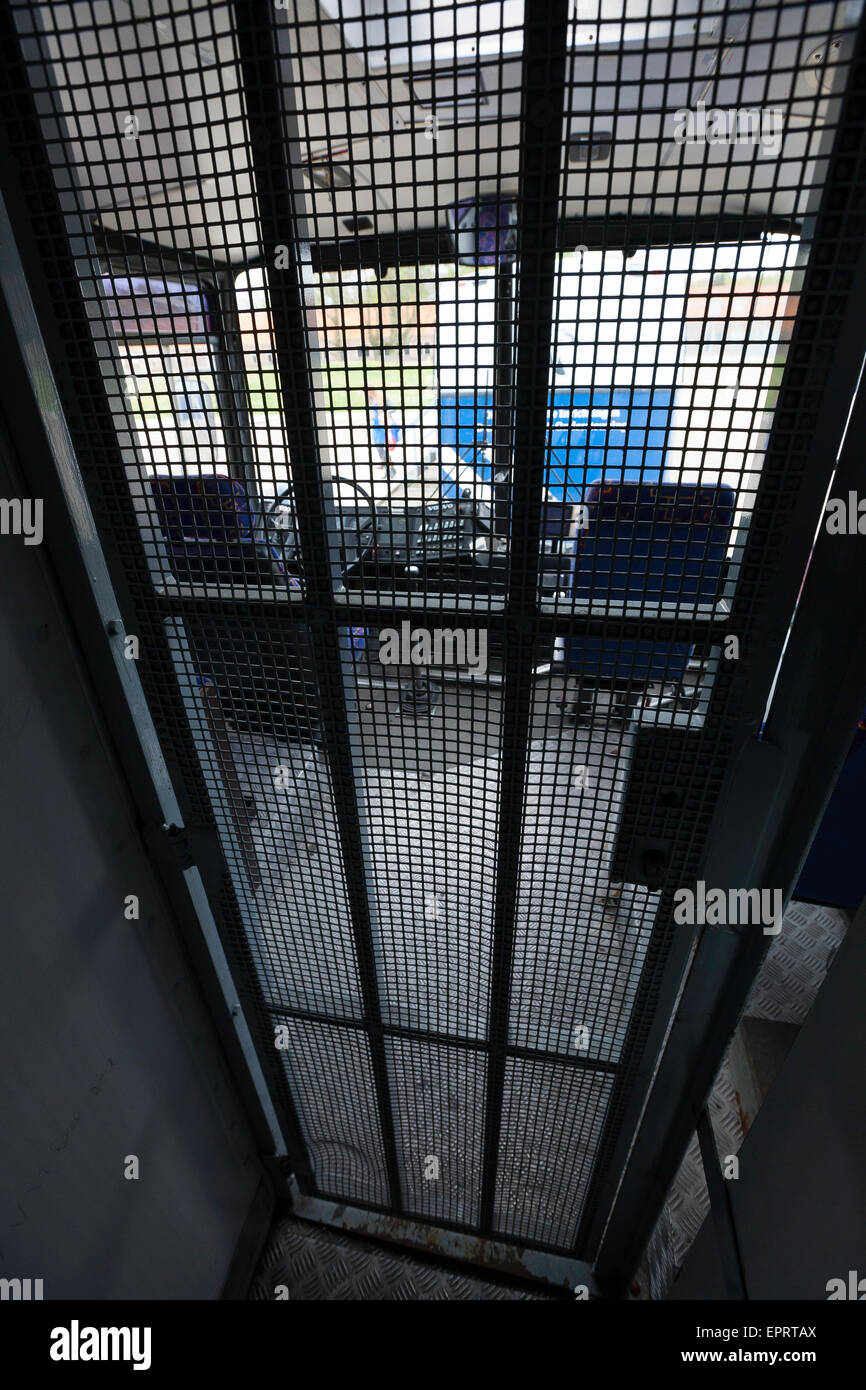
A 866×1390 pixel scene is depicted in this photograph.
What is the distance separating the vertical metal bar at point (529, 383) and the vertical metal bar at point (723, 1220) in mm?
720

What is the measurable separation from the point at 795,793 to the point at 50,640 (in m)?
1.42

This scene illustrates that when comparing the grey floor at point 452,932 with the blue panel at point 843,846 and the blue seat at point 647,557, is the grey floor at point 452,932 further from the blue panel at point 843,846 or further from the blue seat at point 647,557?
the blue panel at point 843,846

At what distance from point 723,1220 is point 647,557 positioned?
147 cm

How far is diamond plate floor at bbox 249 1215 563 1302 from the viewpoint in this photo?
7.80ft

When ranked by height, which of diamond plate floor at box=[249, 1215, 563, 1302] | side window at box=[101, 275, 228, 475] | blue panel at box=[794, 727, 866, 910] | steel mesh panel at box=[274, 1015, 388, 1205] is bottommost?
diamond plate floor at box=[249, 1215, 563, 1302]

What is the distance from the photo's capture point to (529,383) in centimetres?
101

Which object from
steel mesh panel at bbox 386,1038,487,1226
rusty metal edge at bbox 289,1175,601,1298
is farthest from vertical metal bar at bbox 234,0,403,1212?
rusty metal edge at bbox 289,1175,601,1298

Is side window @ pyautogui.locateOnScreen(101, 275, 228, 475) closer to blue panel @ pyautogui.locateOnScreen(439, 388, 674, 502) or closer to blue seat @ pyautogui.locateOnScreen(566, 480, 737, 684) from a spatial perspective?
blue panel @ pyautogui.locateOnScreen(439, 388, 674, 502)

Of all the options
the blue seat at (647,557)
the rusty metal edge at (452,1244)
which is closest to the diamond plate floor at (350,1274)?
the rusty metal edge at (452,1244)

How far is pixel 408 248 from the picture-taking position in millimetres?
981

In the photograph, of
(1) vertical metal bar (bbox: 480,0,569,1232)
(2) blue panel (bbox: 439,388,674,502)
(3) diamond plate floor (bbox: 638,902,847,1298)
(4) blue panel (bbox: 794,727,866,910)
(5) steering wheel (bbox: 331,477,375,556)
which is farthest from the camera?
(3) diamond plate floor (bbox: 638,902,847,1298)
